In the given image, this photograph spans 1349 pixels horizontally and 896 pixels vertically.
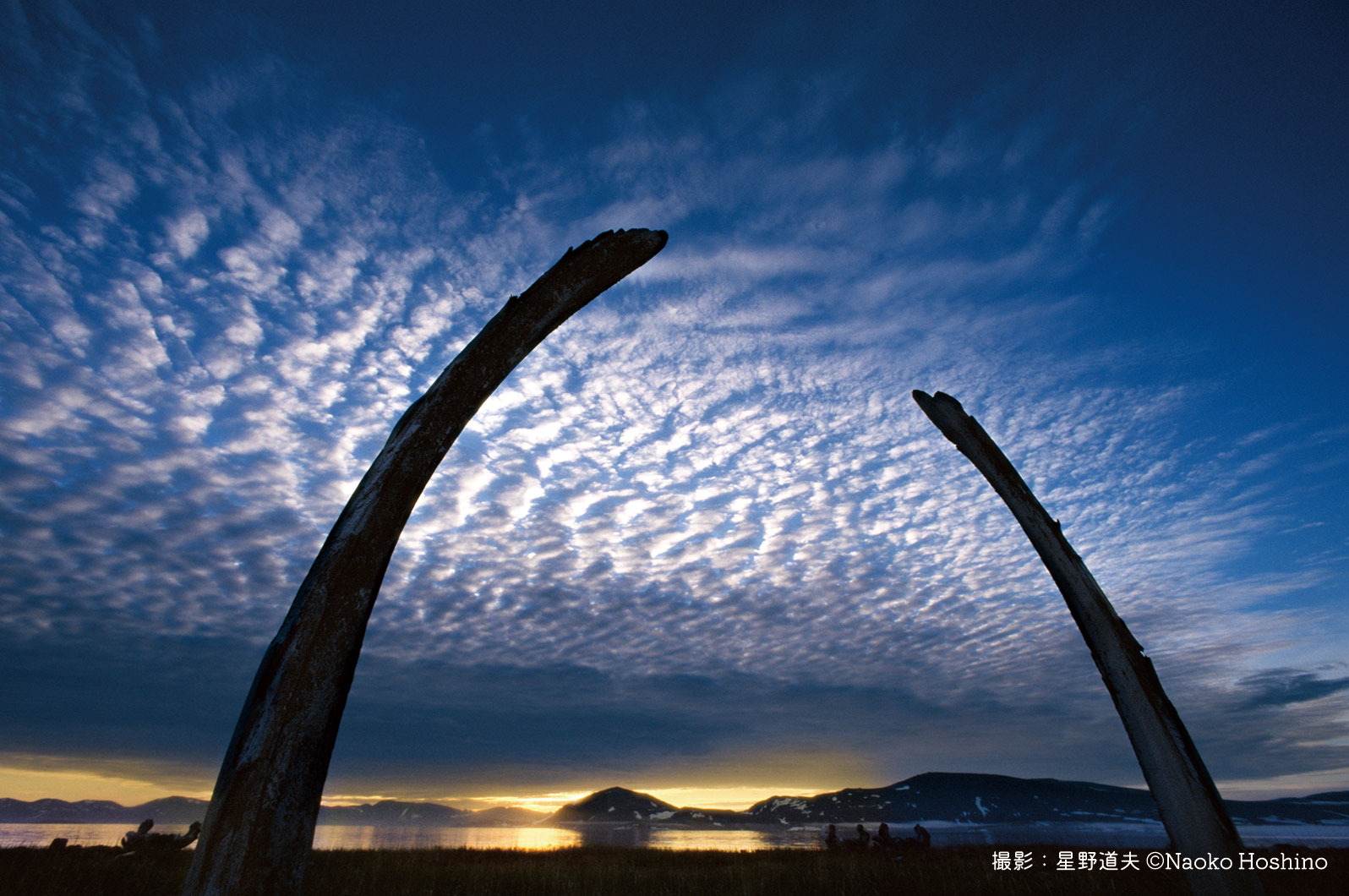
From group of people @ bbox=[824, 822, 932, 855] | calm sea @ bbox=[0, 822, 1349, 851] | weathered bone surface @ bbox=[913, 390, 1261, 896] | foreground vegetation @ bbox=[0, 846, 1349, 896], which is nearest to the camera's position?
weathered bone surface @ bbox=[913, 390, 1261, 896]

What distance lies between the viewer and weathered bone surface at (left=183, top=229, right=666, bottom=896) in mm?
2184

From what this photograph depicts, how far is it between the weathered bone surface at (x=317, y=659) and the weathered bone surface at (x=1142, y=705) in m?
4.10

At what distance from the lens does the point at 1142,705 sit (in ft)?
13.3

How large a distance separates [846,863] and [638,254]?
18.7m

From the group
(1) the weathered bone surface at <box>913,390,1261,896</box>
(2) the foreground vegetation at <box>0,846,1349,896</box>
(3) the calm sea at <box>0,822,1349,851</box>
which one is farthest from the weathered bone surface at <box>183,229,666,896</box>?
(3) the calm sea at <box>0,822,1349,851</box>

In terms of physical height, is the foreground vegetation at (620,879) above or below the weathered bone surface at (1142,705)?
below

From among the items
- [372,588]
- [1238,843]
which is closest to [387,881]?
[372,588]

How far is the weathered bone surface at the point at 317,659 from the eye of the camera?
7.16 ft

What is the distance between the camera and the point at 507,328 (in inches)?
132

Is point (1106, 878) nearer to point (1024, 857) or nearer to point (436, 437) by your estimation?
point (1024, 857)

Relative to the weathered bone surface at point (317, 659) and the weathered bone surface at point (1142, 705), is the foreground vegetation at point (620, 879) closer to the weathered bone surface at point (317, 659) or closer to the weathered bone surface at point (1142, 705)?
the weathered bone surface at point (1142, 705)

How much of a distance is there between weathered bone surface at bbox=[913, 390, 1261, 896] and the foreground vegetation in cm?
889

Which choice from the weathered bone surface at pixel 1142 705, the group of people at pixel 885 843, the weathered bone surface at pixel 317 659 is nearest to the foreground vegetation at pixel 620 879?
the group of people at pixel 885 843

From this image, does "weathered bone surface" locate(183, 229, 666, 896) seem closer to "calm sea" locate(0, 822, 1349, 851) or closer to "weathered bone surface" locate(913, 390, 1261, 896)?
"weathered bone surface" locate(913, 390, 1261, 896)
